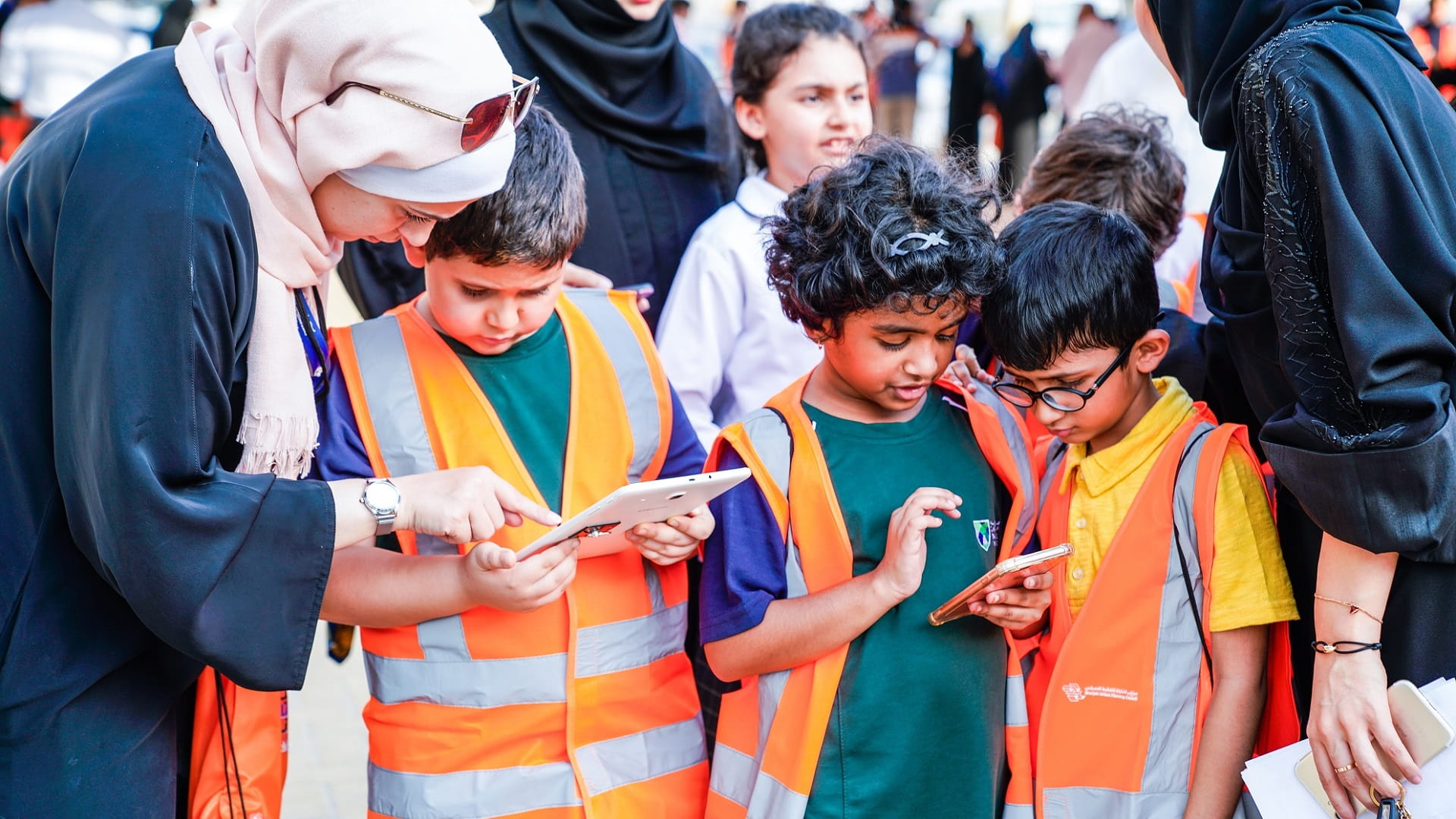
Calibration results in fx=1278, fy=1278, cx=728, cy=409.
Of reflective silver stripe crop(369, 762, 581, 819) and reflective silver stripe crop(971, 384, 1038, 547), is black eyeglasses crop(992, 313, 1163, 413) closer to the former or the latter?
reflective silver stripe crop(971, 384, 1038, 547)

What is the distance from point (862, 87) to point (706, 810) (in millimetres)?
1792

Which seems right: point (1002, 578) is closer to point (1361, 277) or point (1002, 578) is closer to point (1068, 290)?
point (1068, 290)

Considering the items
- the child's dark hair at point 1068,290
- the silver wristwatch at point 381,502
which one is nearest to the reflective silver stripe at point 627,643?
the silver wristwatch at point 381,502

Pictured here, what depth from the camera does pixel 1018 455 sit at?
225 cm

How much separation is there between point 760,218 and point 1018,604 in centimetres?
119

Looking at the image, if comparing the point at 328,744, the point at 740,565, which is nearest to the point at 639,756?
the point at 740,565

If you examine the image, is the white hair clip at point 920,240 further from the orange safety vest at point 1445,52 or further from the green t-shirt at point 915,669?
the orange safety vest at point 1445,52

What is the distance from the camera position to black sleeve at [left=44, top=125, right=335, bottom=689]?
5.20ft

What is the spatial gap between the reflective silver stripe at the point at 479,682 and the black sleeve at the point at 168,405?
0.40 metres

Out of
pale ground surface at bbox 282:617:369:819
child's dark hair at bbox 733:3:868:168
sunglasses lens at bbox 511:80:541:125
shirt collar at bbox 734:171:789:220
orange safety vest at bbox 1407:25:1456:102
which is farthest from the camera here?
orange safety vest at bbox 1407:25:1456:102

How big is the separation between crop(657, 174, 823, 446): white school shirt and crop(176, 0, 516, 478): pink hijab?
91 centimetres

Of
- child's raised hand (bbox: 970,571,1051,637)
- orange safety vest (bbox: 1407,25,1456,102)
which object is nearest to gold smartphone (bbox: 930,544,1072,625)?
child's raised hand (bbox: 970,571,1051,637)

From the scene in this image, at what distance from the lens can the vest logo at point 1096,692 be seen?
2.02 metres

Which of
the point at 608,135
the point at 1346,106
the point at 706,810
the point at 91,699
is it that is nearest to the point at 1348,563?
the point at 1346,106
